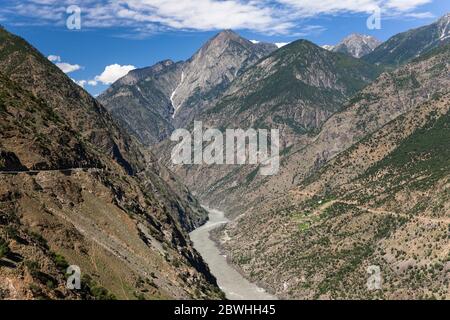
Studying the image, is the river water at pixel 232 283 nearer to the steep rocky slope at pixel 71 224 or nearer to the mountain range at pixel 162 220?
the mountain range at pixel 162 220

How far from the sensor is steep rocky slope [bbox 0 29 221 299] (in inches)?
2398

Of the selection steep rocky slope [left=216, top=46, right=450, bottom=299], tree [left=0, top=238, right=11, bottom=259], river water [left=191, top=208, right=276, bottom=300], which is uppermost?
tree [left=0, top=238, right=11, bottom=259]

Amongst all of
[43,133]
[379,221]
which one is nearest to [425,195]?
[379,221]

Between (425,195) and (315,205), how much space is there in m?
48.8

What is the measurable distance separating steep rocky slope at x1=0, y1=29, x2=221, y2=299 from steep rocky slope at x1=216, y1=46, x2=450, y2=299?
36.2m

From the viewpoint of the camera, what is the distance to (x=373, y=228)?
14362 centimetres

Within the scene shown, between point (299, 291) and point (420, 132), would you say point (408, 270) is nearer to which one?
point (299, 291)

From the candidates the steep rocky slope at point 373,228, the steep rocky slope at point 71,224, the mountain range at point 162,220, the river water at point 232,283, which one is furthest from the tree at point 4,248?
the steep rocky slope at point 373,228

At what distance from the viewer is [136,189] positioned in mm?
128500

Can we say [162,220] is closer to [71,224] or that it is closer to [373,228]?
[71,224]

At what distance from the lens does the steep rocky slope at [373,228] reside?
119 meters

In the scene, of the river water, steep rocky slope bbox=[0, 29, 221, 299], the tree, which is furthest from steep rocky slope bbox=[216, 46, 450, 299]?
the tree

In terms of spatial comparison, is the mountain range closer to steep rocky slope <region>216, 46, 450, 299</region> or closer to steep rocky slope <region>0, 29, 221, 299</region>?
steep rocky slope <region>0, 29, 221, 299</region>

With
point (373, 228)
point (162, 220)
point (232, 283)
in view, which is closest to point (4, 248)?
point (162, 220)
